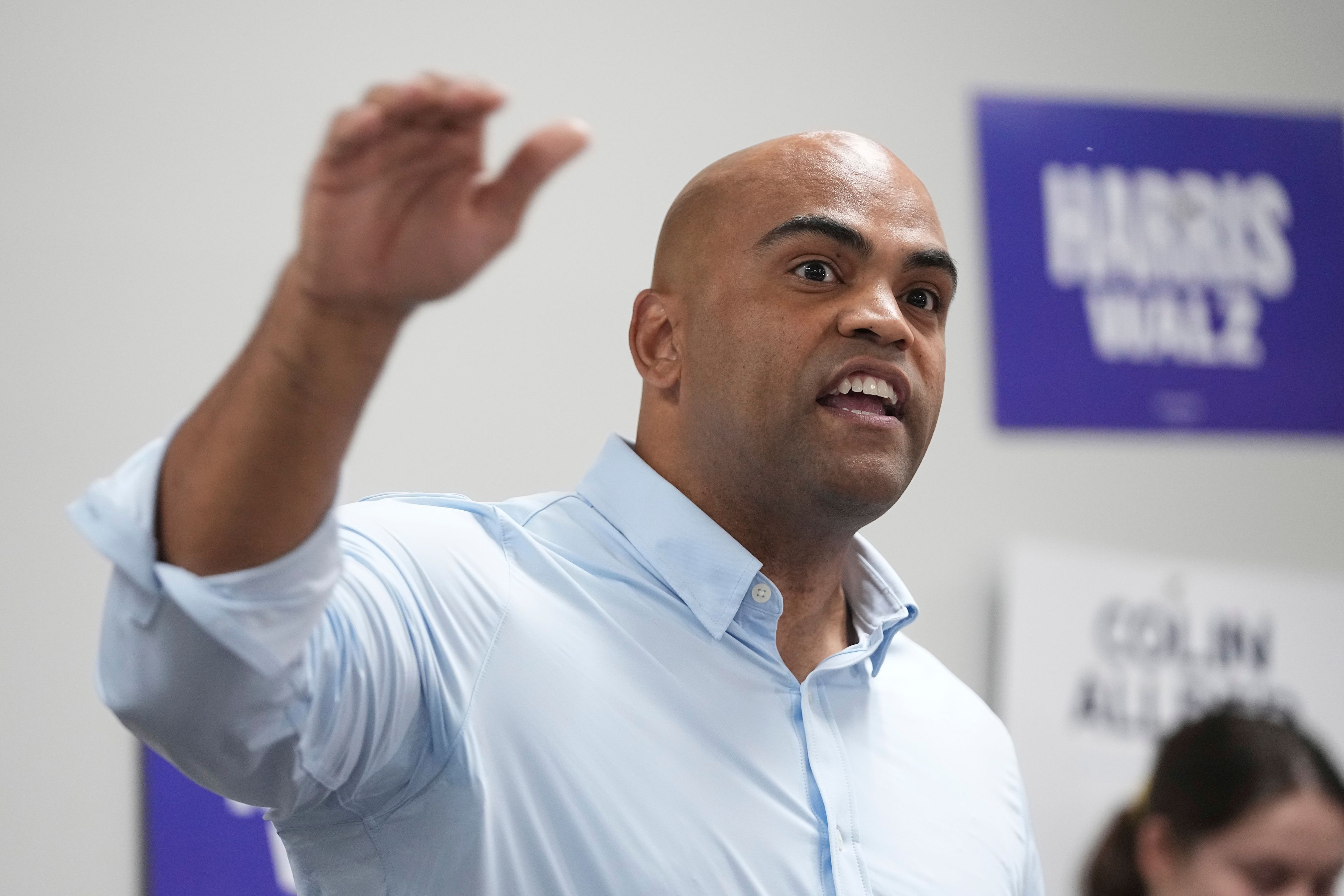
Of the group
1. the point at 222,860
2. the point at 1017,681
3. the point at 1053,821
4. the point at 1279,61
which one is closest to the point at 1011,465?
the point at 1017,681

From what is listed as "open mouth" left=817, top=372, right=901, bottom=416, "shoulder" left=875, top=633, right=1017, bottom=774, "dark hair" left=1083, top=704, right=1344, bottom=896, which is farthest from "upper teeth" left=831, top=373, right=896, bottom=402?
"dark hair" left=1083, top=704, right=1344, bottom=896

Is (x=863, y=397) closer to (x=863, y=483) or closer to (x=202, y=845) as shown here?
(x=863, y=483)

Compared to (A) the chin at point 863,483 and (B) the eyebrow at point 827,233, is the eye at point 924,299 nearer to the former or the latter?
(B) the eyebrow at point 827,233

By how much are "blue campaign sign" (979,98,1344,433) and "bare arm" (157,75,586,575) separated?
151 cm

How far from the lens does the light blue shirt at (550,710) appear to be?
0.59 meters

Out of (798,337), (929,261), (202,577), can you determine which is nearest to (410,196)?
(202,577)

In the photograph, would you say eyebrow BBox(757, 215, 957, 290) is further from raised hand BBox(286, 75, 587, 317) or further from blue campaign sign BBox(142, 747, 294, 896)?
blue campaign sign BBox(142, 747, 294, 896)

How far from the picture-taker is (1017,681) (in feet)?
6.25

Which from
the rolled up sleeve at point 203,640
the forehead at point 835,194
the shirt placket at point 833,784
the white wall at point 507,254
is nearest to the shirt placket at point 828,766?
the shirt placket at point 833,784

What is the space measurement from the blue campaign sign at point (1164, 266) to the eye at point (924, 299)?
33.9 inches

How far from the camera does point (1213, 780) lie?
6.27 feet

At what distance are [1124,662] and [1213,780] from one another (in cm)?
21

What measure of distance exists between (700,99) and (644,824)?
129cm

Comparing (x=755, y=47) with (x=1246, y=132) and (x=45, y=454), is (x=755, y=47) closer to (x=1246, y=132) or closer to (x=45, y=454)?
(x=1246, y=132)
